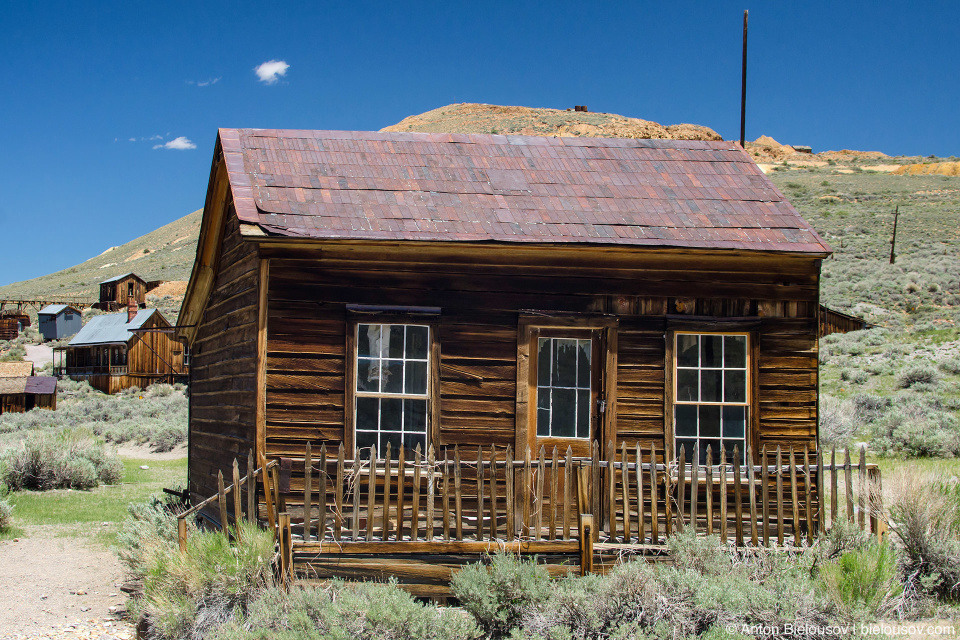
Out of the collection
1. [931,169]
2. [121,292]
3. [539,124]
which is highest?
[539,124]

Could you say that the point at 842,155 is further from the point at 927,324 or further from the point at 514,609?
the point at 514,609

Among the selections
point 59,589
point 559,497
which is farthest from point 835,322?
point 59,589

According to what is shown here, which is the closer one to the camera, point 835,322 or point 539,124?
point 835,322

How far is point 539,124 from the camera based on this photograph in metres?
91.8

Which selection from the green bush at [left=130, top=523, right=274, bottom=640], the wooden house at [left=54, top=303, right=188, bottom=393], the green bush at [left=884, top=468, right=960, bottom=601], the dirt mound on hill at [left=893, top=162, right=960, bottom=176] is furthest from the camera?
→ the dirt mound on hill at [left=893, top=162, right=960, bottom=176]

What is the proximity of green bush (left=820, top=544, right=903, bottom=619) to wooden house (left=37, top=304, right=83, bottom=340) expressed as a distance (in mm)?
57822

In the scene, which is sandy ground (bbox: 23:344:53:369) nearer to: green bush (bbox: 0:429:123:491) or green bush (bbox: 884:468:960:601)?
green bush (bbox: 0:429:123:491)

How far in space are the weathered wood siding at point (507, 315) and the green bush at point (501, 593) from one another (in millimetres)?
1872

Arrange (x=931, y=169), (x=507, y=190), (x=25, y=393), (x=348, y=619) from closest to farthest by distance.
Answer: (x=348, y=619)
(x=507, y=190)
(x=25, y=393)
(x=931, y=169)

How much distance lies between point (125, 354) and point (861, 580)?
3931 centimetres

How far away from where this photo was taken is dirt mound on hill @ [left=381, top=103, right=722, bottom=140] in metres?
89.5

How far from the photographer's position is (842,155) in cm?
9175

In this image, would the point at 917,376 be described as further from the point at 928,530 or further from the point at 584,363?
the point at 584,363

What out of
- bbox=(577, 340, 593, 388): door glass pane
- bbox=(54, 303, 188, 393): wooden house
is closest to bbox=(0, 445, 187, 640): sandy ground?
bbox=(577, 340, 593, 388): door glass pane
